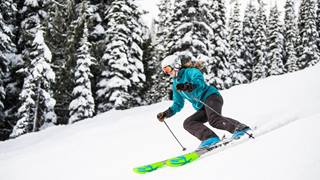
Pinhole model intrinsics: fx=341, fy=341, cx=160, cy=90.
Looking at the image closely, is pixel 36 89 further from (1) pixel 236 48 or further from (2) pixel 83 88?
(1) pixel 236 48

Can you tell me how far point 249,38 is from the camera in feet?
170

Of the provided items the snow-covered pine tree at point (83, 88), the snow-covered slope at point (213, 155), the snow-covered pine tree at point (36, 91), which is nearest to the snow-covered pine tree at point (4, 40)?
the snow-covered pine tree at point (36, 91)

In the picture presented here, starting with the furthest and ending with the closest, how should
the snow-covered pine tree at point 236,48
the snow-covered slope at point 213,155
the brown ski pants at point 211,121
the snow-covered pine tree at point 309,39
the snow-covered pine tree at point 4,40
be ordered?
1. the snow-covered pine tree at point 309,39
2. the snow-covered pine tree at point 236,48
3. the snow-covered pine tree at point 4,40
4. the brown ski pants at point 211,121
5. the snow-covered slope at point 213,155

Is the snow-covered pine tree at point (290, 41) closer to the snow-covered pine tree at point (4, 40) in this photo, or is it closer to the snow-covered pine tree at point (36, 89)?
the snow-covered pine tree at point (36, 89)

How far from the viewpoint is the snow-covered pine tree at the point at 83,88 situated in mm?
23016

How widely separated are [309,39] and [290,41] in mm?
5727

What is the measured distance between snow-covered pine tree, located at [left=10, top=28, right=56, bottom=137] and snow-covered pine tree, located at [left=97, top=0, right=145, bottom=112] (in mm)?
4152

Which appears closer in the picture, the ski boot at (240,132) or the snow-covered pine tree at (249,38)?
the ski boot at (240,132)

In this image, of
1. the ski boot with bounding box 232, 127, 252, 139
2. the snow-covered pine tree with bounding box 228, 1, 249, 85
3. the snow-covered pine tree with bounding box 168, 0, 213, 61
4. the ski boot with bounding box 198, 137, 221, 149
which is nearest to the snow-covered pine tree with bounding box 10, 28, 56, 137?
the snow-covered pine tree with bounding box 168, 0, 213, 61

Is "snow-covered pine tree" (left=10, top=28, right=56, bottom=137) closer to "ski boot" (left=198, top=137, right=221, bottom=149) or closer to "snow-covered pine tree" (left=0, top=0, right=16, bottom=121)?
"snow-covered pine tree" (left=0, top=0, right=16, bottom=121)

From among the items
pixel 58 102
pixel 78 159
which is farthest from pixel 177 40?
pixel 78 159

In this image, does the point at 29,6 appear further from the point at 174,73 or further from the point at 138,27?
the point at 174,73

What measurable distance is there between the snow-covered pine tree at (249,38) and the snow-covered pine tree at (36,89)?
3448 centimetres

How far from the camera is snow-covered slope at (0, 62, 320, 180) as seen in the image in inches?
168
